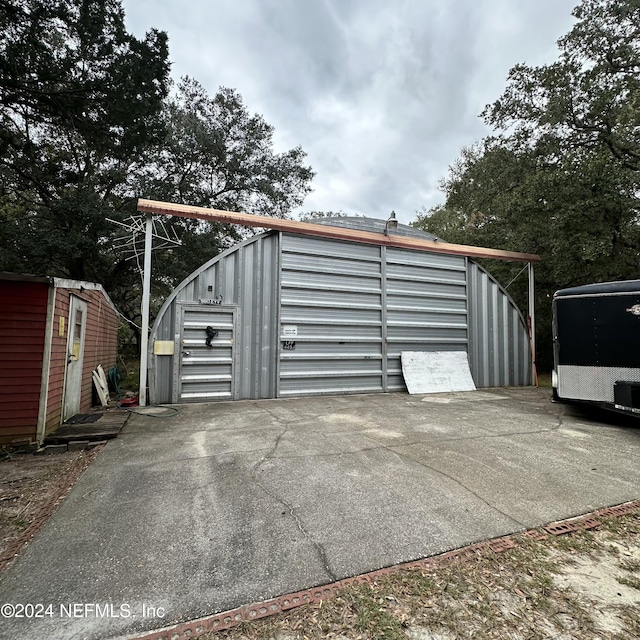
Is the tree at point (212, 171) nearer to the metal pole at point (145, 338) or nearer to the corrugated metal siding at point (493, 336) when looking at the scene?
the metal pole at point (145, 338)

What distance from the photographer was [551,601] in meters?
1.63

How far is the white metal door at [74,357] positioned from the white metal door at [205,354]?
1685mm

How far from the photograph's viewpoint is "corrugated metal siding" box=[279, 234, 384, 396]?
7789 millimetres

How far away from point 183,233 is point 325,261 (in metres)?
9.24

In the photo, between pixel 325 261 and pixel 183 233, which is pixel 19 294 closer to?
pixel 325 261

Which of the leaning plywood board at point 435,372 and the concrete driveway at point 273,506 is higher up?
the leaning plywood board at point 435,372

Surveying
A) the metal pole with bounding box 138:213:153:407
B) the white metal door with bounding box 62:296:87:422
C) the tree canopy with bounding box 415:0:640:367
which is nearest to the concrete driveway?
the white metal door with bounding box 62:296:87:422

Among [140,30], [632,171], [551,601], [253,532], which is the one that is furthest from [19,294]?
[632,171]

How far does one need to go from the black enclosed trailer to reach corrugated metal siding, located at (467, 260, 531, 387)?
355 centimetres

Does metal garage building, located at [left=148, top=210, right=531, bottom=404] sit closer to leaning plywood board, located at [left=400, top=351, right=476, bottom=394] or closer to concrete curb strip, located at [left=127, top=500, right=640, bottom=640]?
leaning plywood board, located at [left=400, top=351, right=476, bottom=394]

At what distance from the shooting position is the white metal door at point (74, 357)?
Result: 5.25 m

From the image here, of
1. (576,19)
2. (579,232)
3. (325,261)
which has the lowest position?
(325,261)

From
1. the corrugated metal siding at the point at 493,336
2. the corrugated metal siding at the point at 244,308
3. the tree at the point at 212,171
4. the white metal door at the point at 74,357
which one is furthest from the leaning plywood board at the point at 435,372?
the tree at the point at 212,171

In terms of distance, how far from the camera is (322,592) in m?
1.67
